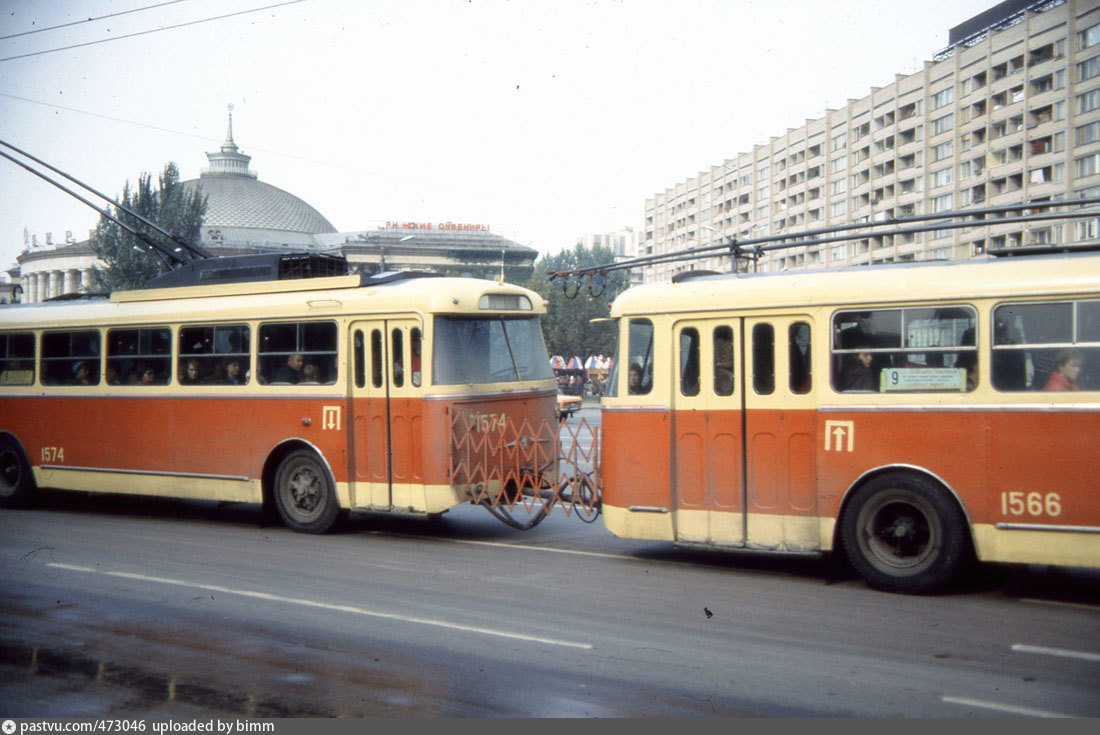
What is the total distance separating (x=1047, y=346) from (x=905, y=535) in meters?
1.89

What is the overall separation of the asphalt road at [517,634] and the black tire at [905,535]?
177mm

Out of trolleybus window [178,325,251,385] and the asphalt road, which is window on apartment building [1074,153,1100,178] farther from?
trolleybus window [178,325,251,385]

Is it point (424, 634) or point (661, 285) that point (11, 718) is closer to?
point (424, 634)

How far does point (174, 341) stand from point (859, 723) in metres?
10.6

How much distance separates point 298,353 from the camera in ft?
40.5

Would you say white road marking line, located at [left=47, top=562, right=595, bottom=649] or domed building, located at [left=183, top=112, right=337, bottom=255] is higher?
domed building, located at [left=183, top=112, right=337, bottom=255]

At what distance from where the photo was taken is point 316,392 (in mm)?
12109

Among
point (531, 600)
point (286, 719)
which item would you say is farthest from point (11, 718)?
point (531, 600)

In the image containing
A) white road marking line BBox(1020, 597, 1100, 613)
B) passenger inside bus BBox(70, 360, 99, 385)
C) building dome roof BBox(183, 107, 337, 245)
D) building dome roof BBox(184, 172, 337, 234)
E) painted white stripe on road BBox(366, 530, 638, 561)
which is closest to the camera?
white road marking line BBox(1020, 597, 1100, 613)

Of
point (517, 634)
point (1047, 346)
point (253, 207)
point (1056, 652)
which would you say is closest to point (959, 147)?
point (1047, 346)

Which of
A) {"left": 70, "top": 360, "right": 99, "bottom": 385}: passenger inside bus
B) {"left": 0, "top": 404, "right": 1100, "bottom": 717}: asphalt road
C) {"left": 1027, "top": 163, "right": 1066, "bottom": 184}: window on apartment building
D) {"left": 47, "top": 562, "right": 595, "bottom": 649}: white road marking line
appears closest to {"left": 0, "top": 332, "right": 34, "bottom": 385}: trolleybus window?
{"left": 70, "top": 360, "right": 99, "bottom": 385}: passenger inside bus

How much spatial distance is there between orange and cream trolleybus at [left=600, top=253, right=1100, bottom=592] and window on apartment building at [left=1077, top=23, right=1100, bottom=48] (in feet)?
201

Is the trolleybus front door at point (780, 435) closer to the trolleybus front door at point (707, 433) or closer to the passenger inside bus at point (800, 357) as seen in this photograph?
the passenger inside bus at point (800, 357)

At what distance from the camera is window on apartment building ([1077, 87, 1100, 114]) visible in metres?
64.6
